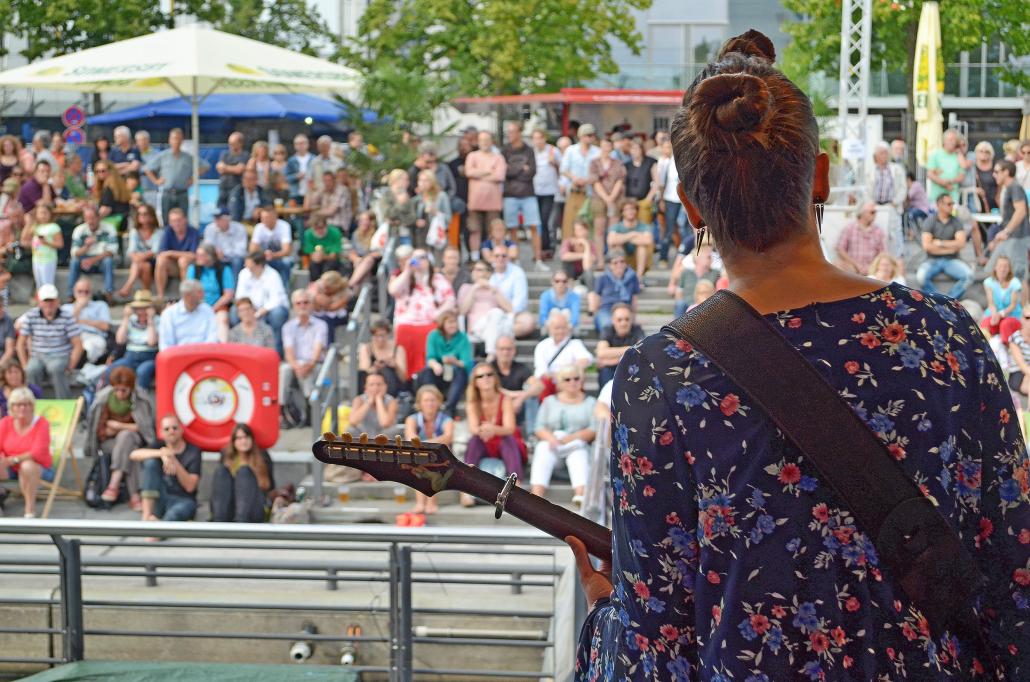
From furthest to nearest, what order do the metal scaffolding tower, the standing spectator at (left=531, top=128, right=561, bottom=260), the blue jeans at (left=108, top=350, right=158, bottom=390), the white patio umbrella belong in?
the metal scaffolding tower → the standing spectator at (left=531, top=128, right=561, bottom=260) → the white patio umbrella → the blue jeans at (left=108, top=350, right=158, bottom=390)

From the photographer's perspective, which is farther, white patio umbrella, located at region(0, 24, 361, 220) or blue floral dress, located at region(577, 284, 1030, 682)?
white patio umbrella, located at region(0, 24, 361, 220)

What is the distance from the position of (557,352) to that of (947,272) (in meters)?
4.89

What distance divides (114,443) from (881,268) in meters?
6.26

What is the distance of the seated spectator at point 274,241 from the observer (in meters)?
14.7

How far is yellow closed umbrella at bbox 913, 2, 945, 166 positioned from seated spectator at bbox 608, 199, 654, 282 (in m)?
4.08

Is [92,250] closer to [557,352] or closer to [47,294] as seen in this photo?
[47,294]

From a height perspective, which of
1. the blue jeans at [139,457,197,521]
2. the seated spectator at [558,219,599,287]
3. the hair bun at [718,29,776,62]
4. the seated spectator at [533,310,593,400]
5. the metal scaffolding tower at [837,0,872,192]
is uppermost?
the metal scaffolding tower at [837,0,872,192]

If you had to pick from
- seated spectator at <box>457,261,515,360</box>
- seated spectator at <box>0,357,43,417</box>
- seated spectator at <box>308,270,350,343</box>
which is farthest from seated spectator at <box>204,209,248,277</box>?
seated spectator at <box>0,357,43,417</box>

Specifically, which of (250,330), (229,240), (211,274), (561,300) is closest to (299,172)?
(229,240)

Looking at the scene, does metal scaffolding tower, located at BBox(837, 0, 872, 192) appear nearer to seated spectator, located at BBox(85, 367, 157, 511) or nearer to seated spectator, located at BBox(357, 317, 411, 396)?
seated spectator, located at BBox(357, 317, 411, 396)

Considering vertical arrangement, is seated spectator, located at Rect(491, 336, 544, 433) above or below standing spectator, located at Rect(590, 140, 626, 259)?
below

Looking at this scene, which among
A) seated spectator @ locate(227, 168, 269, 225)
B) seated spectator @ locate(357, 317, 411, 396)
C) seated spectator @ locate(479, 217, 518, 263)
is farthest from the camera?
seated spectator @ locate(227, 168, 269, 225)

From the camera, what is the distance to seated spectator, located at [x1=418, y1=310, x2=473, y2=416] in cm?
1214

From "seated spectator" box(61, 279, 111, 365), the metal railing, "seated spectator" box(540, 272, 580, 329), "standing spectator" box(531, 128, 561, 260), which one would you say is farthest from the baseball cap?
the metal railing
